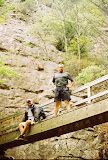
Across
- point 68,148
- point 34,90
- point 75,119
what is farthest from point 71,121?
point 34,90

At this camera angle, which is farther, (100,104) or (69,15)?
(69,15)

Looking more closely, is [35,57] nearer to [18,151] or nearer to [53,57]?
[53,57]

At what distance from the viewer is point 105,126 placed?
973 centimetres

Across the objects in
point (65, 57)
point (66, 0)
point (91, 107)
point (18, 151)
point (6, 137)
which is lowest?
point (18, 151)

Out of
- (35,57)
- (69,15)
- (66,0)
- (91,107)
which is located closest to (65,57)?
(35,57)

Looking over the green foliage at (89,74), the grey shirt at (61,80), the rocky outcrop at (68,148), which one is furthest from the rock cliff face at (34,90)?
the grey shirt at (61,80)

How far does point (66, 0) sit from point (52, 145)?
15.4 metres

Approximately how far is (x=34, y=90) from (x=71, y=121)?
7843 millimetres

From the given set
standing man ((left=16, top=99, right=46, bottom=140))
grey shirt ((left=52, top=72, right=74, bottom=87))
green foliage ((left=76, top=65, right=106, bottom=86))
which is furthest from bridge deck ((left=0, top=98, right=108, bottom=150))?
green foliage ((left=76, top=65, right=106, bottom=86))

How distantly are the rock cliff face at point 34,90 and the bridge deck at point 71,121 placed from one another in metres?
2.76

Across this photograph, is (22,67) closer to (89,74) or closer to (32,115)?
(89,74)

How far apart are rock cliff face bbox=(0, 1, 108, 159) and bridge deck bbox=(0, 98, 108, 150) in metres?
2.76

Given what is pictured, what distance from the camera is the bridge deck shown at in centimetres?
459

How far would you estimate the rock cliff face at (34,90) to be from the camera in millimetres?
8492
